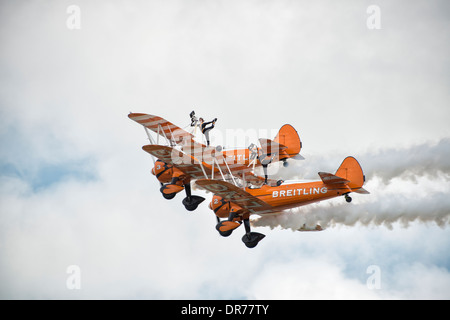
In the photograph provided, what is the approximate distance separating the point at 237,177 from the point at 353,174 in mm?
6720

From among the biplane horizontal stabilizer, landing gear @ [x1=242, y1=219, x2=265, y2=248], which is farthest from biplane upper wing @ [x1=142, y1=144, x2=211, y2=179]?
the biplane horizontal stabilizer

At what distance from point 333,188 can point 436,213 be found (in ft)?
15.9

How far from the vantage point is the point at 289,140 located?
34.2m

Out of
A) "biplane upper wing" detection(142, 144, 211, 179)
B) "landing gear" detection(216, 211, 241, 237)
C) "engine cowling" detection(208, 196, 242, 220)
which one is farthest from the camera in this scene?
"biplane upper wing" detection(142, 144, 211, 179)

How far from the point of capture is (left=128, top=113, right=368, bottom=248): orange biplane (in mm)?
29188

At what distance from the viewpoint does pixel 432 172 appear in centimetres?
3038

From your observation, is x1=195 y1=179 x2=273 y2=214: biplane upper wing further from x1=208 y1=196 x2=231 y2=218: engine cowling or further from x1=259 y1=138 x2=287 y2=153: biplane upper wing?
x1=259 y1=138 x2=287 y2=153: biplane upper wing

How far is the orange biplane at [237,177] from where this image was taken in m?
29.2

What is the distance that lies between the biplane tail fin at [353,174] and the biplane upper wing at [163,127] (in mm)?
8452

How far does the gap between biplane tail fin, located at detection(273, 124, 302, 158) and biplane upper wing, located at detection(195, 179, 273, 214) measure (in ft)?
14.5

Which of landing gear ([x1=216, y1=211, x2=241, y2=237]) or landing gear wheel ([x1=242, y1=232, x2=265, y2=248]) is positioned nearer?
landing gear ([x1=216, y1=211, x2=241, y2=237])

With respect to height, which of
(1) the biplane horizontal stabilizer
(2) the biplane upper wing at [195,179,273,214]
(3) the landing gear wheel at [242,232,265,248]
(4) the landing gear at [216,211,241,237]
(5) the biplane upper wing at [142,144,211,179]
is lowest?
(3) the landing gear wheel at [242,232,265,248]
